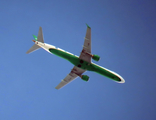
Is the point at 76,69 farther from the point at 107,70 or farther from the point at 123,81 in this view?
the point at 123,81

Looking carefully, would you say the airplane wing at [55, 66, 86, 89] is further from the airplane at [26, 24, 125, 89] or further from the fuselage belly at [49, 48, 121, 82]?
the fuselage belly at [49, 48, 121, 82]

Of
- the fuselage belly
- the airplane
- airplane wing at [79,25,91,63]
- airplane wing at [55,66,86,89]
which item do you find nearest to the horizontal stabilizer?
the airplane

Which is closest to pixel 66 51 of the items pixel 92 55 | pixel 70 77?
pixel 92 55

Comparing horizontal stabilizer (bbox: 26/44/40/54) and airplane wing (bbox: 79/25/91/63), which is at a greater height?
airplane wing (bbox: 79/25/91/63)

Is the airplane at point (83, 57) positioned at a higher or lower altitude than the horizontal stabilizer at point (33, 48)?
higher

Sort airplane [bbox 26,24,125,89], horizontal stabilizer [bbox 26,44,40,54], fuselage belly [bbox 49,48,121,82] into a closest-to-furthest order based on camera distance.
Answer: airplane [bbox 26,24,125,89], fuselage belly [bbox 49,48,121,82], horizontal stabilizer [bbox 26,44,40,54]

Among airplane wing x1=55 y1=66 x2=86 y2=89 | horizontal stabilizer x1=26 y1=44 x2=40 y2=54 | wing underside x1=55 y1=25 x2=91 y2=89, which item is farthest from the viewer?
airplane wing x1=55 y1=66 x2=86 y2=89

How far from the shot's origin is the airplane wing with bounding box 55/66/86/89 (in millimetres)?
54256

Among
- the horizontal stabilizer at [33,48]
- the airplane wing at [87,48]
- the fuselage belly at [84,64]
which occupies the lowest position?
the horizontal stabilizer at [33,48]

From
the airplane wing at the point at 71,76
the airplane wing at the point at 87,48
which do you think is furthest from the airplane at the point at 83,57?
the airplane wing at the point at 71,76

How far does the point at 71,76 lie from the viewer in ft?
184

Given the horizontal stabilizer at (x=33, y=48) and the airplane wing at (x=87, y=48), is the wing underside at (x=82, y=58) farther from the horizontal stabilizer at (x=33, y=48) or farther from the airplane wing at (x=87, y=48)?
the horizontal stabilizer at (x=33, y=48)

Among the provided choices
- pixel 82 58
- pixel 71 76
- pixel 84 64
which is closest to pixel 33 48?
pixel 82 58

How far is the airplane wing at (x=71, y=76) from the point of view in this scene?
54.3 metres
